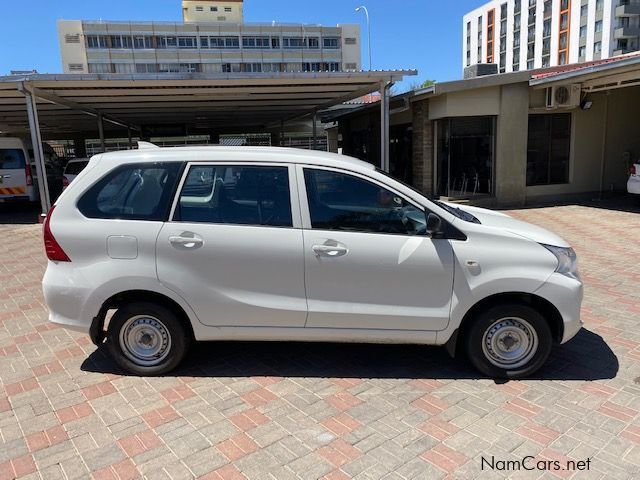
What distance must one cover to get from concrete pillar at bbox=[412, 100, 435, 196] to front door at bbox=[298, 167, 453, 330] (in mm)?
10994

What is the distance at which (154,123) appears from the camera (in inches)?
929

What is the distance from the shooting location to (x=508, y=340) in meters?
3.80

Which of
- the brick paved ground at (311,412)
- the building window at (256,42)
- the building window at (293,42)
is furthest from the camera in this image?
the building window at (293,42)

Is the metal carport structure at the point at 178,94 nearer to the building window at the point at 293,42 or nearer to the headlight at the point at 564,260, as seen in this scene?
the headlight at the point at 564,260

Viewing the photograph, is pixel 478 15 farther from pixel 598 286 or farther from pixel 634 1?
pixel 598 286

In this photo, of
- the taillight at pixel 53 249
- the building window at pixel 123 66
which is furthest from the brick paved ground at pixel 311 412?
the building window at pixel 123 66

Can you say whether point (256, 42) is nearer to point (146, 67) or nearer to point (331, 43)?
point (331, 43)

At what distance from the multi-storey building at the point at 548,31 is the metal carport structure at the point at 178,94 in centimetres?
5475

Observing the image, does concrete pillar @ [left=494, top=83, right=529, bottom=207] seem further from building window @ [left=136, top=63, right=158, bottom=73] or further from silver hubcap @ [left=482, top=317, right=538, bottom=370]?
building window @ [left=136, top=63, right=158, bottom=73]

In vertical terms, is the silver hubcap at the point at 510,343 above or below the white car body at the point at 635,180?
below

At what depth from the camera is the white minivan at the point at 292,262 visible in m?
3.66

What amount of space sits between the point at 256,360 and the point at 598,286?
448cm

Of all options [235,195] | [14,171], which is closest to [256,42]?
[14,171]

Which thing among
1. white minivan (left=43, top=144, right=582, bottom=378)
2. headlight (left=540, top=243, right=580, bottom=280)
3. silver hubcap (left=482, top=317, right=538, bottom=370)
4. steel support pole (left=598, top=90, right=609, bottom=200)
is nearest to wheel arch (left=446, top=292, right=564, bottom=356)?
white minivan (left=43, top=144, right=582, bottom=378)
